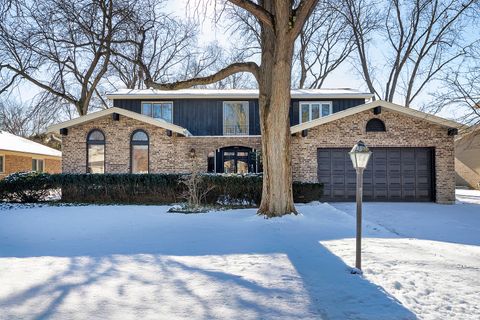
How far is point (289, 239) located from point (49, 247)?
4.46 metres

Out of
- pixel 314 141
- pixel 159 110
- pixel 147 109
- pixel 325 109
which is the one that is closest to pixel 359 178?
pixel 314 141

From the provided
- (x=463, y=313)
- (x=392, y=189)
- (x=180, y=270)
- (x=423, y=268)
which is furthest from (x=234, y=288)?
(x=392, y=189)

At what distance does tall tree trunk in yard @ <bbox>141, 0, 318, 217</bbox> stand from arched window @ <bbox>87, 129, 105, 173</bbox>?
29.2ft

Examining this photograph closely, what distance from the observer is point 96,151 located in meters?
15.5

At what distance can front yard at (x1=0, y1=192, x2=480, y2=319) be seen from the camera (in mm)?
3518

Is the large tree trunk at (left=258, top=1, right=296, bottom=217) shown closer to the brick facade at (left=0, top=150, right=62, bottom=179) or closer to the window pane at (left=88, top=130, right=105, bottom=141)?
the window pane at (left=88, top=130, right=105, bottom=141)

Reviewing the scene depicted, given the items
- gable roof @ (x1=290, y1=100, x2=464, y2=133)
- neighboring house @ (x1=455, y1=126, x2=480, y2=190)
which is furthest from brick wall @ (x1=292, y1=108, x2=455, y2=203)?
neighboring house @ (x1=455, y1=126, x2=480, y2=190)

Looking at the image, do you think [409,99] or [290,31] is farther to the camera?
[409,99]

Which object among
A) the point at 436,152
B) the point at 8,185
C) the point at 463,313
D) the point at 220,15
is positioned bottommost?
the point at 463,313

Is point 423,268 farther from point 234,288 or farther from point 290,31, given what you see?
point 290,31

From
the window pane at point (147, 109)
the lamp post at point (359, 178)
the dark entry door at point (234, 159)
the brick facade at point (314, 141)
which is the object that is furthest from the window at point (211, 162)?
the lamp post at point (359, 178)

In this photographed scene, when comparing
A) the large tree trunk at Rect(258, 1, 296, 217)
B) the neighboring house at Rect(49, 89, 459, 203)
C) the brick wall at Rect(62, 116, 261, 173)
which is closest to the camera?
the large tree trunk at Rect(258, 1, 296, 217)

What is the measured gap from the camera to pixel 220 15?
10.1 m

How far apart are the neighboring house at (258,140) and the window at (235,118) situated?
53 millimetres
